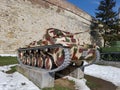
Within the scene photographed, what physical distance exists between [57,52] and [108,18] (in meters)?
17.3

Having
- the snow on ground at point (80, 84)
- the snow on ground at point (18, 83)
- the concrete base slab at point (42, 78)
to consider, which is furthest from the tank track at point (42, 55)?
the snow on ground at point (80, 84)

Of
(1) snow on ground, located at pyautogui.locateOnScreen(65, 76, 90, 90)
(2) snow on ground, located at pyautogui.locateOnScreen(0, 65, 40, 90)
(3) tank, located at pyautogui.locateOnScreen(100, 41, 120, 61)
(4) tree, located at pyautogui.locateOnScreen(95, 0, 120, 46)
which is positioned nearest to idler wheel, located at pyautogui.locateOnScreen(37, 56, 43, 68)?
(2) snow on ground, located at pyautogui.locateOnScreen(0, 65, 40, 90)

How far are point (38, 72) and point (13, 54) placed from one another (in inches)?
291

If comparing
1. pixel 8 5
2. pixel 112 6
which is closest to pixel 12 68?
pixel 8 5

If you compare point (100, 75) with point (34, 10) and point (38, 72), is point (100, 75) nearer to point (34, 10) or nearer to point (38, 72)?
point (38, 72)

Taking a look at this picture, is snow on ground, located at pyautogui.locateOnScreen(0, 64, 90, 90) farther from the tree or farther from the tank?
the tree

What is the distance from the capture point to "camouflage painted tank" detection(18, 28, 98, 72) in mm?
6004

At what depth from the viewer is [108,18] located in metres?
22.7

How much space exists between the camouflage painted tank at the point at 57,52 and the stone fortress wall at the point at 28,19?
5.60 metres

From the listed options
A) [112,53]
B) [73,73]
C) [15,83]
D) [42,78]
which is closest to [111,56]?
[112,53]

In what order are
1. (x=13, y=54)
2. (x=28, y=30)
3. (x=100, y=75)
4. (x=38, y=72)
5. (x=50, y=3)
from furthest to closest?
(x=50, y=3), (x=28, y=30), (x=13, y=54), (x=100, y=75), (x=38, y=72)

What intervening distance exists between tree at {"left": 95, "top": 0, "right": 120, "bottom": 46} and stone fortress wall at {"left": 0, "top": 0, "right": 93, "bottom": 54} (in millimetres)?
4335

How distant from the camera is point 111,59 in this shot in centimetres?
1341

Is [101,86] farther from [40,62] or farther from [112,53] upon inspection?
[112,53]
